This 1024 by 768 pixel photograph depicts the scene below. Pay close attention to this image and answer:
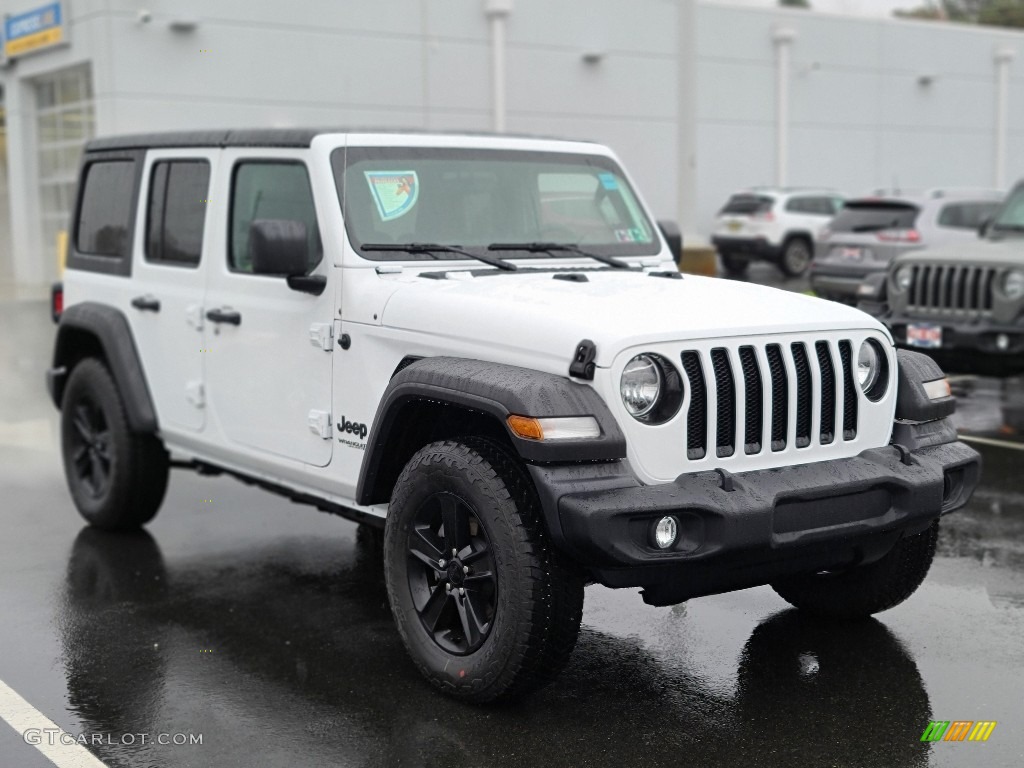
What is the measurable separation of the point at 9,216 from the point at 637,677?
79.2ft

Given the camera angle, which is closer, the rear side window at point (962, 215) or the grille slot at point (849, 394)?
the grille slot at point (849, 394)

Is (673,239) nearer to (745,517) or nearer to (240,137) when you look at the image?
(240,137)

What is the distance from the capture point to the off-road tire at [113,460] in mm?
6508

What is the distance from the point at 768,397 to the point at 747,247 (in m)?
21.2

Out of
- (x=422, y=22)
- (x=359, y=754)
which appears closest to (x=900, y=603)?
(x=359, y=754)

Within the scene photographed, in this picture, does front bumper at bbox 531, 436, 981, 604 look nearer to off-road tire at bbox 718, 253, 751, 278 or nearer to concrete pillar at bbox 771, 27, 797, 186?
off-road tire at bbox 718, 253, 751, 278

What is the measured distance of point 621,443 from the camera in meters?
4.03

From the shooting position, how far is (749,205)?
25.3m

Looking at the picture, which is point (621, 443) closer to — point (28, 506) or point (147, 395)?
point (147, 395)

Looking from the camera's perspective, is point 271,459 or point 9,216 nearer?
point 271,459

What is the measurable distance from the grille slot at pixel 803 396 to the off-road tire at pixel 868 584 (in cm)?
75

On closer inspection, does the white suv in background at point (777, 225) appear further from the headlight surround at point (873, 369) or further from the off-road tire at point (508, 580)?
the off-road tire at point (508, 580)

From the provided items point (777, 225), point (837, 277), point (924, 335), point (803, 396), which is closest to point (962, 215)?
point (837, 277)

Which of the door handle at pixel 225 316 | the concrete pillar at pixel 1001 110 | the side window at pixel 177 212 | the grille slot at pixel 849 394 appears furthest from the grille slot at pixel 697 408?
the concrete pillar at pixel 1001 110
